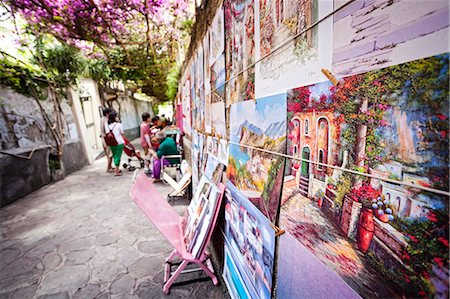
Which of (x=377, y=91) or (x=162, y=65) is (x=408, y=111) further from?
(x=162, y=65)

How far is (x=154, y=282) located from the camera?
2.43 m

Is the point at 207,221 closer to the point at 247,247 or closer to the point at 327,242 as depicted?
the point at 247,247

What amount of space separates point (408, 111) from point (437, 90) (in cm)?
7

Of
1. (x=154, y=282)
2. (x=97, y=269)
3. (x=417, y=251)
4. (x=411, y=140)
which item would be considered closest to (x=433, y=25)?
(x=411, y=140)

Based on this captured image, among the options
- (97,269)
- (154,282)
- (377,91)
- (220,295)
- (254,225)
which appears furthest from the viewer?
(97,269)

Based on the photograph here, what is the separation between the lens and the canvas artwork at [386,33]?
1.56 feet

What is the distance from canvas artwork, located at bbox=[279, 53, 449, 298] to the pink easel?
124cm

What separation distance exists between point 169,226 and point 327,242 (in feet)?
6.66

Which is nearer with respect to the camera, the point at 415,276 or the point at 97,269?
the point at 415,276

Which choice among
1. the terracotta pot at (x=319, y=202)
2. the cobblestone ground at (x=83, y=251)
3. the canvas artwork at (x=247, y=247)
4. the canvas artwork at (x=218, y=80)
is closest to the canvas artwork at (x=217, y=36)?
the canvas artwork at (x=218, y=80)

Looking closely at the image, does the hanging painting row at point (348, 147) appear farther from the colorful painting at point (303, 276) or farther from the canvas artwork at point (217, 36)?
the canvas artwork at point (217, 36)

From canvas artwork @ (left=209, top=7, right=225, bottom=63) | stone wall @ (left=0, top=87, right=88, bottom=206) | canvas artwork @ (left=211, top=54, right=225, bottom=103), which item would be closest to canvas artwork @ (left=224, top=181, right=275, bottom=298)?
canvas artwork @ (left=211, top=54, right=225, bottom=103)

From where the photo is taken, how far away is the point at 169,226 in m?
2.55

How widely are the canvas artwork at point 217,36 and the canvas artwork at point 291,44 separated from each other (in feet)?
2.32
